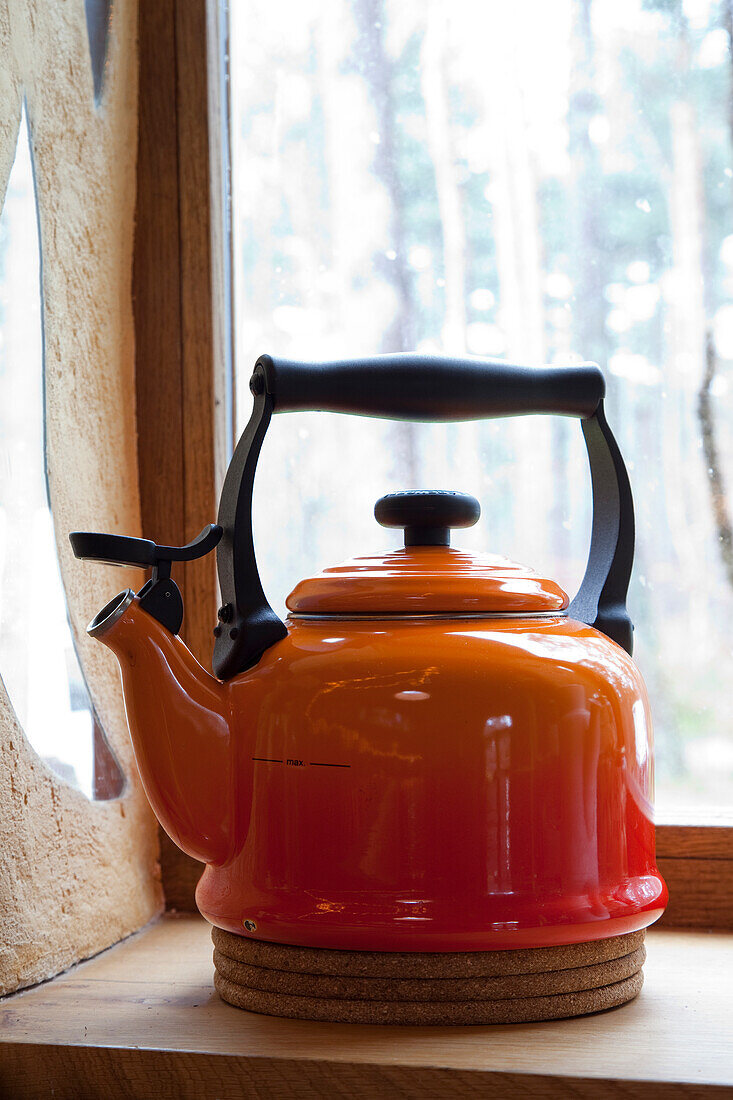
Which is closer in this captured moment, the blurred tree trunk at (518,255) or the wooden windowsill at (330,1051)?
the wooden windowsill at (330,1051)

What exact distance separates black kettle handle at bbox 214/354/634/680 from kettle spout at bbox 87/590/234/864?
1.4 inches

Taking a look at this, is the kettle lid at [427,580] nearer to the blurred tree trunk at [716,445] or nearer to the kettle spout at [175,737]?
the kettle spout at [175,737]

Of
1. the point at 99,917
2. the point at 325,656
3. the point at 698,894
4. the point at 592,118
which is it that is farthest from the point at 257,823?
the point at 592,118

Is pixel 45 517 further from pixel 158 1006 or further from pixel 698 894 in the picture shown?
pixel 698 894

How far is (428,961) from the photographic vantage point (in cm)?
54

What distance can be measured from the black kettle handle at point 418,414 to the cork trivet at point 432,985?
0.18 meters

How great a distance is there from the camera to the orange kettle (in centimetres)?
53

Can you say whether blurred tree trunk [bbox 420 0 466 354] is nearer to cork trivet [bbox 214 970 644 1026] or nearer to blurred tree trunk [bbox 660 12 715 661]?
blurred tree trunk [bbox 660 12 715 661]

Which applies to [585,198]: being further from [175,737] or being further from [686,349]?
[175,737]

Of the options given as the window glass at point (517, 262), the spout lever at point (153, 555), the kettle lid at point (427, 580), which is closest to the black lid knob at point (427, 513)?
the kettle lid at point (427, 580)

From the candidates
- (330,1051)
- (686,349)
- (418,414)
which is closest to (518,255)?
(686,349)

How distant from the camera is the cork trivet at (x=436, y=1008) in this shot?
54 centimetres

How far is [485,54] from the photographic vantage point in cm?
86

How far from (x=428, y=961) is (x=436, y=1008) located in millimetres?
28
